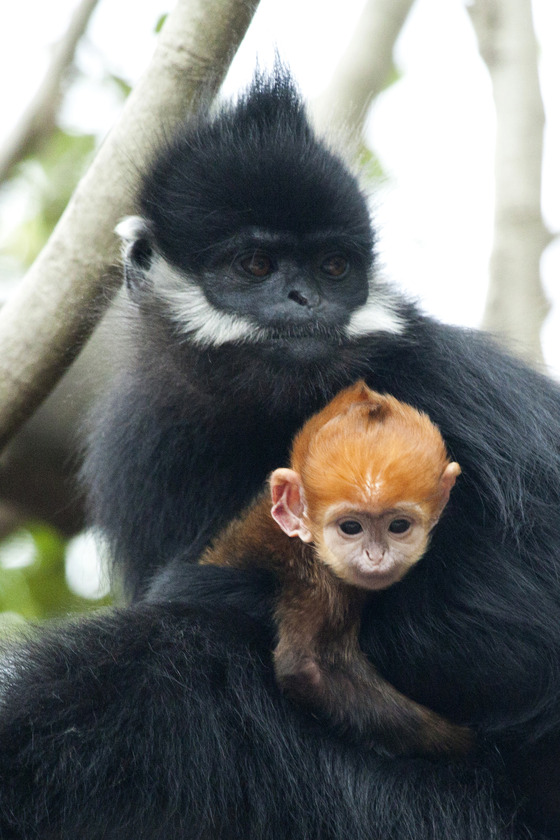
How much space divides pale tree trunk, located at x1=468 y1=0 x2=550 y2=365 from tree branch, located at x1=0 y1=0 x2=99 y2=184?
191cm

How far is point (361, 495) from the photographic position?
102 inches

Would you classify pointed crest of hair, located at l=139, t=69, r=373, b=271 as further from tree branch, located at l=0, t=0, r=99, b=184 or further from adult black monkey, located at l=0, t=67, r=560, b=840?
tree branch, located at l=0, t=0, r=99, b=184

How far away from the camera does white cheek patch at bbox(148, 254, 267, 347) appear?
118 inches

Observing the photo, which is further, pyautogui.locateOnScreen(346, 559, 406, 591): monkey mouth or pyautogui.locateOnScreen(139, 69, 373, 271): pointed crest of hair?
pyautogui.locateOnScreen(139, 69, 373, 271): pointed crest of hair

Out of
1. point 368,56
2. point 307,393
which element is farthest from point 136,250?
point 368,56

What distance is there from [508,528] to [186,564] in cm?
94

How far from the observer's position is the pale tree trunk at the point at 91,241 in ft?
11.2

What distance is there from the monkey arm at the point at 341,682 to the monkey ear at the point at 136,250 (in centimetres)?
125

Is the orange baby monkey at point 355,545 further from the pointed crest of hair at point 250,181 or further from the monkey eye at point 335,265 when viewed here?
the pointed crest of hair at point 250,181

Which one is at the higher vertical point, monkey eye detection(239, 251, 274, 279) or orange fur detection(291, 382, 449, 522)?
monkey eye detection(239, 251, 274, 279)

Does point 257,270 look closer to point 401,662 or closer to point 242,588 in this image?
point 242,588

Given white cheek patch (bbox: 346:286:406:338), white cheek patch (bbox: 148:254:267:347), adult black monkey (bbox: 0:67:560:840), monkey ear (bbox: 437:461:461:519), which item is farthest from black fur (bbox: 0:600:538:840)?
white cheek patch (bbox: 346:286:406:338)

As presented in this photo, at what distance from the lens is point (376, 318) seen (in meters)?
3.04

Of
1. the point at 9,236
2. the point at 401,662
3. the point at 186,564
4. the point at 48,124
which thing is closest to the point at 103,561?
the point at 186,564
